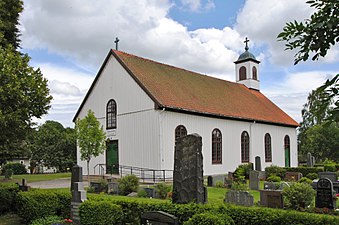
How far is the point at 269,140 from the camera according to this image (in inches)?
1236

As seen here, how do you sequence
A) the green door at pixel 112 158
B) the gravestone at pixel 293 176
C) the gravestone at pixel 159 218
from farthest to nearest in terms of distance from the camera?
the green door at pixel 112 158 → the gravestone at pixel 293 176 → the gravestone at pixel 159 218

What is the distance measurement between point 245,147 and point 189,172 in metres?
19.5

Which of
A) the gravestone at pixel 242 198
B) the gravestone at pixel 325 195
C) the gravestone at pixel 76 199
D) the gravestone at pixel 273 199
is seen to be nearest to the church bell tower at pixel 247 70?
the gravestone at pixel 273 199

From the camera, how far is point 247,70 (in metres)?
37.1

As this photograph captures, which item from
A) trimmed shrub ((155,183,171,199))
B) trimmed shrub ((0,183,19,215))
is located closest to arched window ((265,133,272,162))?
trimmed shrub ((155,183,171,199))

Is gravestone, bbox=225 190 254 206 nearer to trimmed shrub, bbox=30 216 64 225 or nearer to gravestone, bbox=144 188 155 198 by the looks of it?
gravestone, bbox=144 188 155 198

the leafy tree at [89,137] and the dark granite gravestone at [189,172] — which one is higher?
the leafy tree at [89,137]

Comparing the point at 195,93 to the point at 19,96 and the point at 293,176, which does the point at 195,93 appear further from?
the point at 19,96

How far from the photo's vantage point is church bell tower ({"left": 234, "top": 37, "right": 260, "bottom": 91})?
121 feet

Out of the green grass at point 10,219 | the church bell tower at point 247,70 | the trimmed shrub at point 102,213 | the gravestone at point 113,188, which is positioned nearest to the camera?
the trimmed shrub at point 102,213

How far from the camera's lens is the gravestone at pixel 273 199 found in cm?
1292

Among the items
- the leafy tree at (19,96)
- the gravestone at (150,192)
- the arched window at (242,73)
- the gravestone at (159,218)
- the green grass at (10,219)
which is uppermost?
the arched window at (242,73)

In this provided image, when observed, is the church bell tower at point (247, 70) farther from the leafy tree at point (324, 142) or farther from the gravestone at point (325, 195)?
the gravestone at point (325, 195)

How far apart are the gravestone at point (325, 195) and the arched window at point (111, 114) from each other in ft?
51.6
